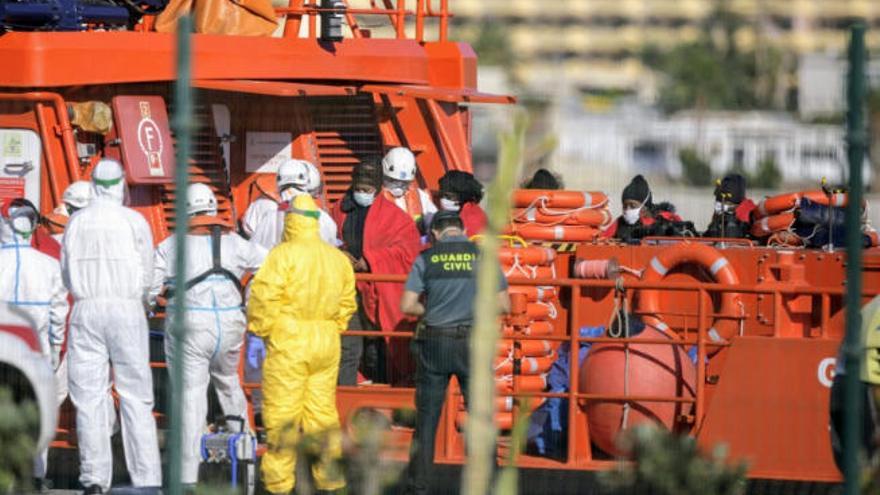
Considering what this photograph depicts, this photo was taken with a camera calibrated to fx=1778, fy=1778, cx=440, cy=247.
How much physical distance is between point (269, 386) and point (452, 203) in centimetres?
244

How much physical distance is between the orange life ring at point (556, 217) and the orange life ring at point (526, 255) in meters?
0.62

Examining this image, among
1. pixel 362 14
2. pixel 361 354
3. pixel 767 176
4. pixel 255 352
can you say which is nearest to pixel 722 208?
pixel 362 14

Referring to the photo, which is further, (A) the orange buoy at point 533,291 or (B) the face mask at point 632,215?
(B) the face mask at point 632,215

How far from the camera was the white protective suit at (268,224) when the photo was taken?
11.2 m

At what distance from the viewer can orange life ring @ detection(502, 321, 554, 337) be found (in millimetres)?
10901

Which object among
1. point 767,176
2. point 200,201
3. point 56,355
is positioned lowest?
point 56,355

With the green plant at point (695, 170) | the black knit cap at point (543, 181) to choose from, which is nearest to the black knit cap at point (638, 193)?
the black knit cap at point (543, 181)

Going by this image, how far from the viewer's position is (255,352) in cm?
1140

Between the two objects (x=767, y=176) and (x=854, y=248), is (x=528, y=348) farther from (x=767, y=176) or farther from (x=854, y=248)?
(x=767, y=176)

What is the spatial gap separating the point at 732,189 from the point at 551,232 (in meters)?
3.10

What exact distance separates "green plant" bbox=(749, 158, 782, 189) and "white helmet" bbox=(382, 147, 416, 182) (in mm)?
28498

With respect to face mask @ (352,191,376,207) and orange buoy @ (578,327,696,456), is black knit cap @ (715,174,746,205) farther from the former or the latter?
orange buoy @ (578,327,696,456)

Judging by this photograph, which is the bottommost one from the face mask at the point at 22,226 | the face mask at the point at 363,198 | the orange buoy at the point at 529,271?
the orange buoy at the point at 529,271

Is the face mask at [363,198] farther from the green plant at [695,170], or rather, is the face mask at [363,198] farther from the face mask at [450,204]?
the green plant at [695,170]
